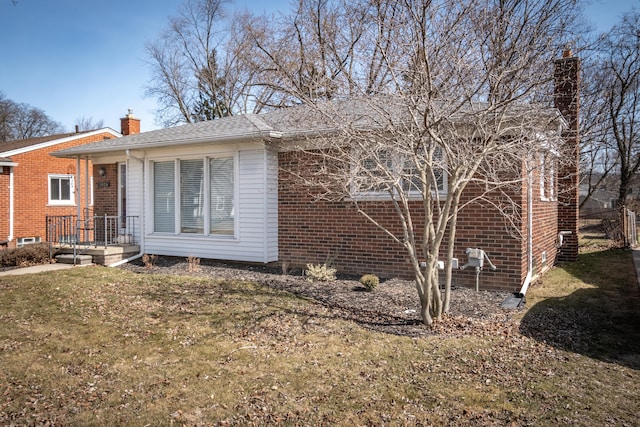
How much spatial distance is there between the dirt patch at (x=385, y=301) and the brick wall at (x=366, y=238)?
0.37 m

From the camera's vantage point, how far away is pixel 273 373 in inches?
174

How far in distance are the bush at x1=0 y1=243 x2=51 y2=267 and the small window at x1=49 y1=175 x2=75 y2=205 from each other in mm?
9137

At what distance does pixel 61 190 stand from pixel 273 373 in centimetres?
1845

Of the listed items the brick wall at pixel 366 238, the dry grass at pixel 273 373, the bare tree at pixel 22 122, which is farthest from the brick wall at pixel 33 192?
the bare tree at pixel 22 122

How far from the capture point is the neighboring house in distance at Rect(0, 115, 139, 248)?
684 inches

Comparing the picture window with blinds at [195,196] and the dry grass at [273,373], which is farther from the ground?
the picture window with blinds at [195,196]

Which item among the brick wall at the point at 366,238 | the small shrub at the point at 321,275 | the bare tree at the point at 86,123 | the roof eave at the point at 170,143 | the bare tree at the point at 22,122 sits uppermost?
the bare tree at the point at 86,123

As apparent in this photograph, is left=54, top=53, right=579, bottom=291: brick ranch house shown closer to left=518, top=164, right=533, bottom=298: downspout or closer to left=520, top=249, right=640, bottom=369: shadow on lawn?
left=518, top=164, right=533, bottom=298: downspout

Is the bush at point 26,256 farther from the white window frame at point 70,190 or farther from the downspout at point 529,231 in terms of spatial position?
the downspout at point 529,231

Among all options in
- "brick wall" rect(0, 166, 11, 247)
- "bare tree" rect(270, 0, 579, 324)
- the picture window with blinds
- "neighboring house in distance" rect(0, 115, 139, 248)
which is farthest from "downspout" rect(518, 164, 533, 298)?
"brick wall" rect(0, 166, 11, 247)

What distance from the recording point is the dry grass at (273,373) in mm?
3598

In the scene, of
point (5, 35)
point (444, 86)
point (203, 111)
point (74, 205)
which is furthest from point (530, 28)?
point (203, 111)

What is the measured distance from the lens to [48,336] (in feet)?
17.9

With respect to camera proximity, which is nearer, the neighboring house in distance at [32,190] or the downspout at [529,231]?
the downspout at [529,231]
